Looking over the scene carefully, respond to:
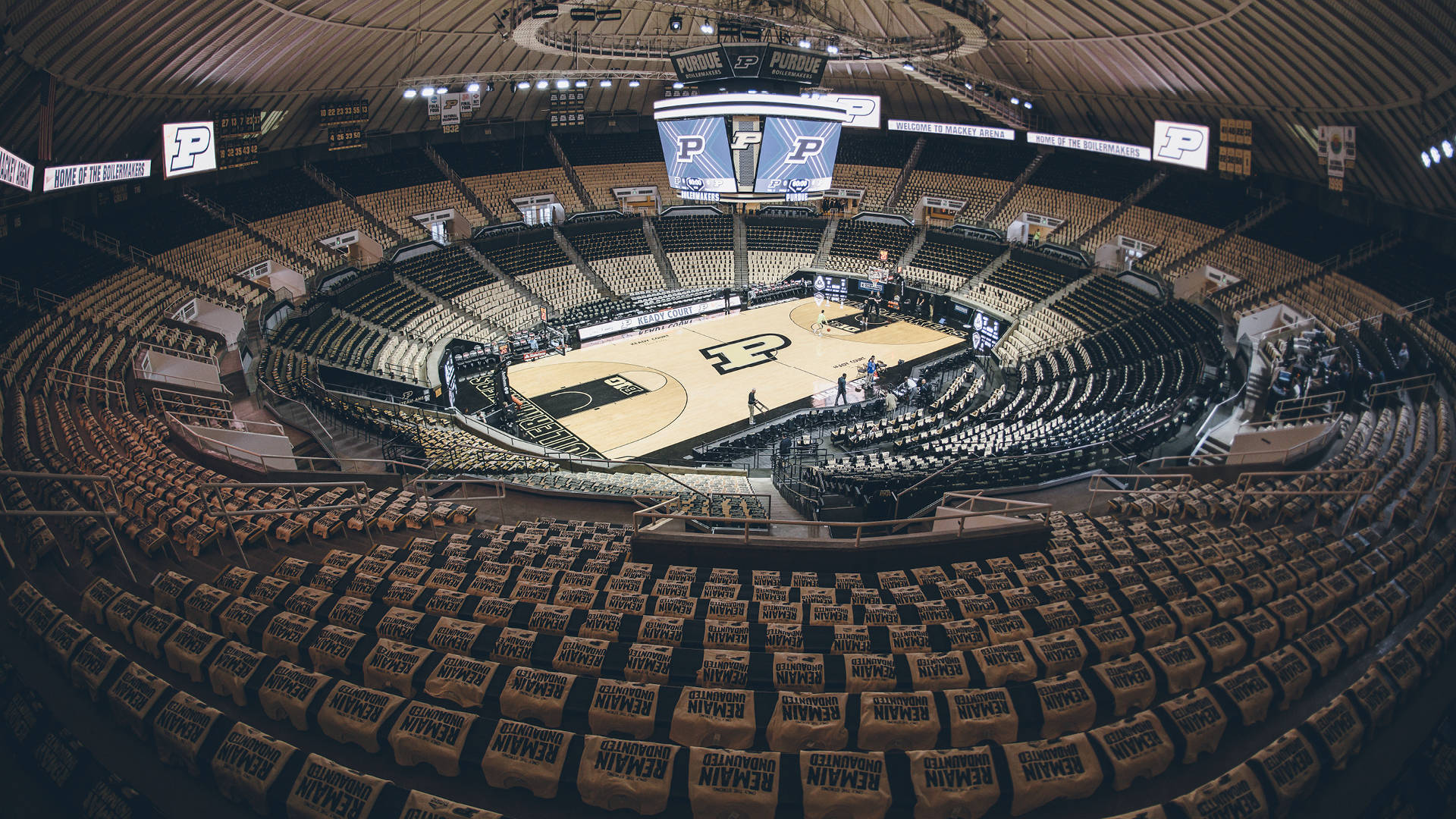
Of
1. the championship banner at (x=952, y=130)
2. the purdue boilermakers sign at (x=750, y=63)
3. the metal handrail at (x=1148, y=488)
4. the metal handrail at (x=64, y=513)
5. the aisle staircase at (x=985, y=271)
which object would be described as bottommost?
the metal handrail at (x=1148, y=488)

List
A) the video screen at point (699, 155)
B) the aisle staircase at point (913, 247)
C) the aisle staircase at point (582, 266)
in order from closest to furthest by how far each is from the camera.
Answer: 1. the video screen at point (699, 155)
2. the aisle staircase at point (582, 266)
3. the aisle staircase at point (913, 247)

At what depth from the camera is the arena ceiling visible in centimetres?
2103

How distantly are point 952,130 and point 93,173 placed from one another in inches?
1688

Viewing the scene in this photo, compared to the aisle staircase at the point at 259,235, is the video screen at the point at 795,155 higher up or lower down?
higher up

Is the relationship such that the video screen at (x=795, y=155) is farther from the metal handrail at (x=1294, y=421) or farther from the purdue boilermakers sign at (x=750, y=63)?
the metal handrail at (x=1294, y=421)

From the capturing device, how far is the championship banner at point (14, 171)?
1908 cm

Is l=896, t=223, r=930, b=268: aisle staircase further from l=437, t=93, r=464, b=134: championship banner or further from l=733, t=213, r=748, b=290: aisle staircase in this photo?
l=437, t=93, r=464, b=134: championship banner

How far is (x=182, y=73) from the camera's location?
1060 inches

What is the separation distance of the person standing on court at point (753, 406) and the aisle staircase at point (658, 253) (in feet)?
51.8

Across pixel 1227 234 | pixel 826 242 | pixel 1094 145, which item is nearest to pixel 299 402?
pixel 826 242

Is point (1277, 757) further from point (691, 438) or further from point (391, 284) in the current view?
point (391, 284)

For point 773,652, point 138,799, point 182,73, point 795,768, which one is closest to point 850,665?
point 773,652

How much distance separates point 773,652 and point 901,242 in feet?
137

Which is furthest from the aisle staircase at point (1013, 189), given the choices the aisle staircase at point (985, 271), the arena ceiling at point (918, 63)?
the arena ceiling at point (918, 63)
